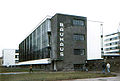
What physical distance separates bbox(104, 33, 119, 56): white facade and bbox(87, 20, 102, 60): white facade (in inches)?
2069

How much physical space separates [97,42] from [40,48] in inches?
760

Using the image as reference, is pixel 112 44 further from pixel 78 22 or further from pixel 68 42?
pixel 68 42

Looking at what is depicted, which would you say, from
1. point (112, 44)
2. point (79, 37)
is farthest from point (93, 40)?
point (112, 44)

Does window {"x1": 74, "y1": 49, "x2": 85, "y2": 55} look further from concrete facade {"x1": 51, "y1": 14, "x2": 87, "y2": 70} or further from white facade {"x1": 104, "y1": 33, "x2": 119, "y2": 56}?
white facade {"x1": 104, "y1": 33, "x2": 119, "y2": 56}

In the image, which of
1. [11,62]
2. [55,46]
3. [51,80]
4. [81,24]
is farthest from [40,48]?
[11,62]

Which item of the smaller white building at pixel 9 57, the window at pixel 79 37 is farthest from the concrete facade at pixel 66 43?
the smaller white building at pixel 9 57

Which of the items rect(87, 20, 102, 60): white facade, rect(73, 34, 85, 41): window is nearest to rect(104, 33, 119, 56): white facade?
rect(87, 20, 102, 60): white facade

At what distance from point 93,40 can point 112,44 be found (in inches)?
2369

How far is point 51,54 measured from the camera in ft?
139

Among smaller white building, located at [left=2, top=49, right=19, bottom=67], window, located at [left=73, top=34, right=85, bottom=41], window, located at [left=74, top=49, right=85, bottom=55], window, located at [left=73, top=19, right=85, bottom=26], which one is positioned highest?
window, located at [left=73, top=19, right=85, bottom=26]

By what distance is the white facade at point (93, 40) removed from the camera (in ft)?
135

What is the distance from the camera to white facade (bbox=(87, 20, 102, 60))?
4112 centimetres

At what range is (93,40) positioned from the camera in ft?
137

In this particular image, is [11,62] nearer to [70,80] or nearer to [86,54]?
[86,54]
